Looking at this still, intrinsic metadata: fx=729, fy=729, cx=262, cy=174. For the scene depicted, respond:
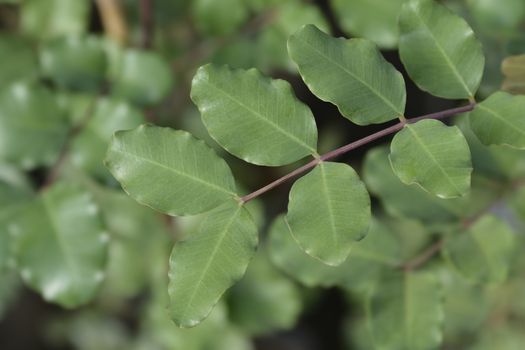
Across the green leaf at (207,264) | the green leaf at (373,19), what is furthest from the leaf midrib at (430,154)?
the green leaf at (373,19)

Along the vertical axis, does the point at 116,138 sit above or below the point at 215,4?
above

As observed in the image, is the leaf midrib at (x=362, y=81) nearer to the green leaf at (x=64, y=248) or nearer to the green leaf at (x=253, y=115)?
the green leaf at (x=253, y=115)

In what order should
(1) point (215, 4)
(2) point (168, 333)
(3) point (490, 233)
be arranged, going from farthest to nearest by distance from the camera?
(2) point (168, 333) → (1) point (215, 4) → (3) point (490, 233)

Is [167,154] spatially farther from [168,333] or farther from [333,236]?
[168,333]

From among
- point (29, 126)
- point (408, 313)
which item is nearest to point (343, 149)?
point (408, 313)

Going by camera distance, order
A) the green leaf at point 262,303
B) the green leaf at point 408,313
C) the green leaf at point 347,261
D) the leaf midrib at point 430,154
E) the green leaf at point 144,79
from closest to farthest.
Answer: the leaf midrib at point 430,154 → the green leaf at point 408,313 → the green leaf at point 347,261 → the green leaf at point 144,79 → the green leaf at point 262,303

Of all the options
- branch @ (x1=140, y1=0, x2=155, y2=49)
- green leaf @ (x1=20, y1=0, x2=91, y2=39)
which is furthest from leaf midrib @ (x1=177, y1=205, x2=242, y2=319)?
green leaf @ (x1=20, y1=0, x2=91, y2=39)

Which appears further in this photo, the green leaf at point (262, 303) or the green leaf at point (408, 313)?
the green leaf at point (262, 303)

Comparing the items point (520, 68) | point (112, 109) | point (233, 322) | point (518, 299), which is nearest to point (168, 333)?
point (233, 322)
